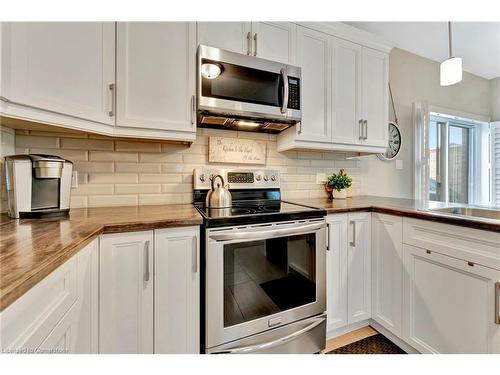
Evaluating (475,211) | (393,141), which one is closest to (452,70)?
(393,141)

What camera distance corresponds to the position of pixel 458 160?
316cm

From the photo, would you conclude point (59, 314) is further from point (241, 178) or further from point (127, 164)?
point (241, 178)

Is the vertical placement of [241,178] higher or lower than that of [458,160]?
lower

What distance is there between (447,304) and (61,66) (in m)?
2.26

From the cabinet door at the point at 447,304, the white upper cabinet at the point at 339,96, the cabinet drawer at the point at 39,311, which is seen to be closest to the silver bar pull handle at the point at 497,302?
the cabinet door at the point at 447,304

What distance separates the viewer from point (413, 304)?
141 centimetres

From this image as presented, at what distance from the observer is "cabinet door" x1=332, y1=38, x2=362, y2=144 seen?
6.20ft

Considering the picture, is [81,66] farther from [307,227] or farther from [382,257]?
[382,257]

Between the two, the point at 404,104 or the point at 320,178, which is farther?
the point at 404,104

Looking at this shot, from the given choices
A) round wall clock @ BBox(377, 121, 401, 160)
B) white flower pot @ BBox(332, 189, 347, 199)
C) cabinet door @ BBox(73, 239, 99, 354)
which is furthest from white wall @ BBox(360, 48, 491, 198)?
cabinet door @ BBox(73, 239, 99, 354)

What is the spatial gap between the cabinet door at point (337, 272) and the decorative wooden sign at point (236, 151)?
0.78m

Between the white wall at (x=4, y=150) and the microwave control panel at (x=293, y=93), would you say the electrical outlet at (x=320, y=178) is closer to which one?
the microwave control panel at (x=293, y=93)

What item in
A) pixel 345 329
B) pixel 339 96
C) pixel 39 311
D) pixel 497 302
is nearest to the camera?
pixel 39 311
